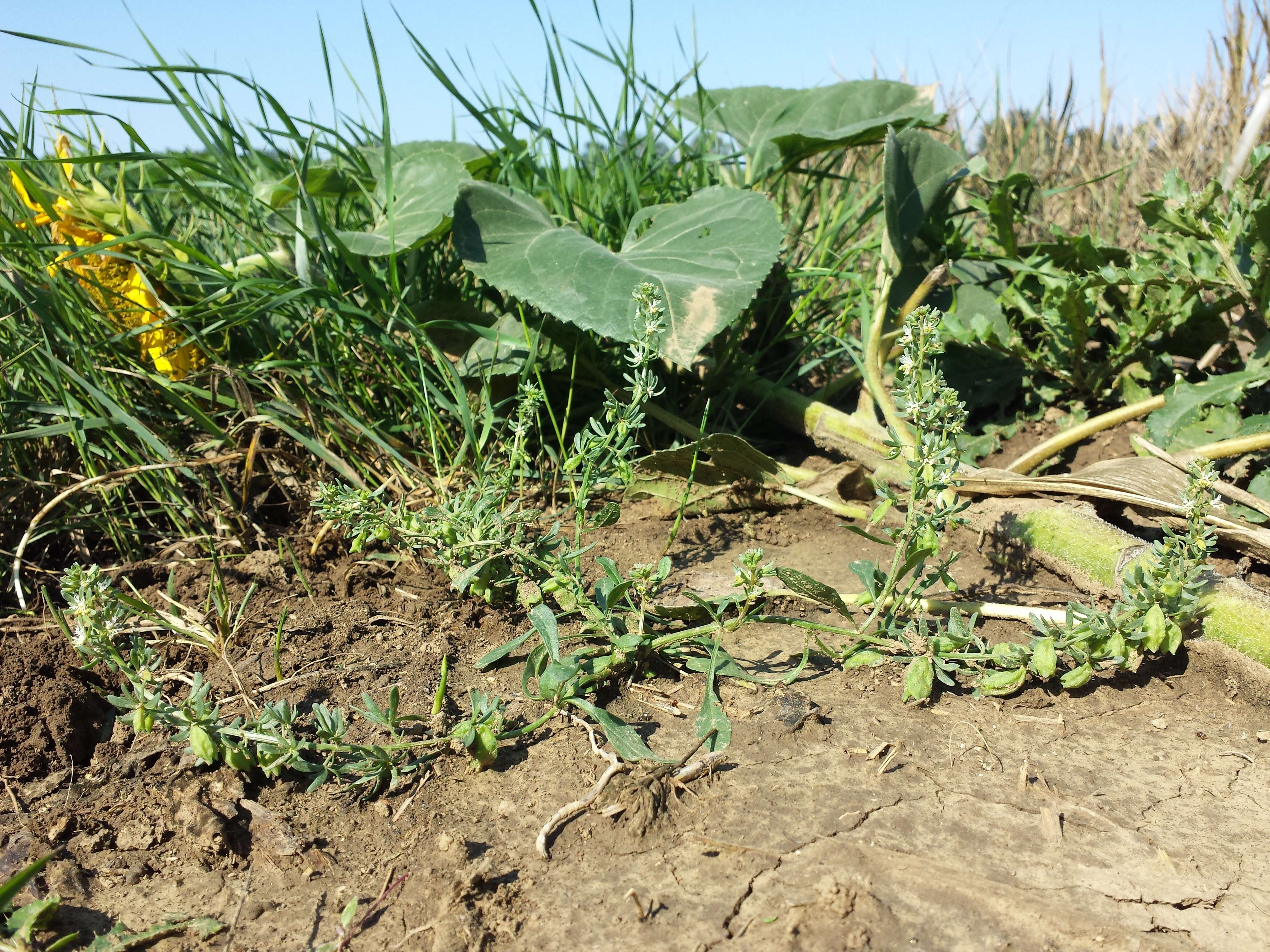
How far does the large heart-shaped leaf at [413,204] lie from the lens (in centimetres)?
197

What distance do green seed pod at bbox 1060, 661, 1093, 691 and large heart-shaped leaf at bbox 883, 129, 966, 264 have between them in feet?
3.83

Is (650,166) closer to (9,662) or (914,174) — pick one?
(914,174)

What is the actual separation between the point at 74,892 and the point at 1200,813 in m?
1.38

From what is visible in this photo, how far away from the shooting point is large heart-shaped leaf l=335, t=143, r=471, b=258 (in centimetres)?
197

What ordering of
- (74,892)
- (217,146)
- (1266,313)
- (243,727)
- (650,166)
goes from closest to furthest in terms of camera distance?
(74,892) → (243,727) → (1266,313) → (217,146) → (650,166)

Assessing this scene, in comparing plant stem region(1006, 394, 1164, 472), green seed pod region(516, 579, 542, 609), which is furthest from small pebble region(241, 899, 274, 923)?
plant stem region(1006, 394, 1164, 472)

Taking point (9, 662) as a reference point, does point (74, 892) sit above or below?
below

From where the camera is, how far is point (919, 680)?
133cm

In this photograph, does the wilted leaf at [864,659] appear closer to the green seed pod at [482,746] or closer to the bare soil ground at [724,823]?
the bare soil ground at [724,823]

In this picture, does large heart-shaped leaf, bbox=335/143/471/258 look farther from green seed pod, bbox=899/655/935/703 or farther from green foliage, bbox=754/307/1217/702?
green seed pod, bbox=899/655/935/703

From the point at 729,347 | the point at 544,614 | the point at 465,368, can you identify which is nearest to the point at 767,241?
the point at 729,347

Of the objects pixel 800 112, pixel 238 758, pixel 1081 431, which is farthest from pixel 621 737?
pixel 800 112

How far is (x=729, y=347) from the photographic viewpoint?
7.32 feet

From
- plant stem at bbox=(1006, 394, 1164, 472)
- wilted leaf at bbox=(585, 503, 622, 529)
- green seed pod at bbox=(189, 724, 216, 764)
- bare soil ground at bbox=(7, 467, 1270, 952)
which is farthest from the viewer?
plant stem at bbox=(1006, 394, 1164, 472)
